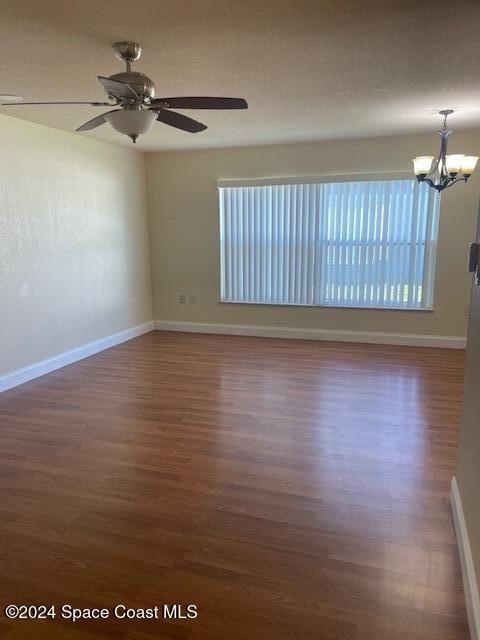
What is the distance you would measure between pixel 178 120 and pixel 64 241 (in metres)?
2.58

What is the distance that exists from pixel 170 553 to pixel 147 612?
1.00ft

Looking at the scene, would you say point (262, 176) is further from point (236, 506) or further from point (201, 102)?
point (236, 506)

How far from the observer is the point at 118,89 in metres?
2.13

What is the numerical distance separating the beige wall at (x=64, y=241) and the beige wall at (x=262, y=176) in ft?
1.14

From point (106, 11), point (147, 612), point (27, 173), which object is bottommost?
point (147, 612)

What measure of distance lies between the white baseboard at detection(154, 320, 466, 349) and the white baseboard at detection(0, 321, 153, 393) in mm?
615

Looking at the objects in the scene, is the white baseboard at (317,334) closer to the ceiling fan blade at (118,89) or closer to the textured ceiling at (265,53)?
the textured ceiling at (265,53)

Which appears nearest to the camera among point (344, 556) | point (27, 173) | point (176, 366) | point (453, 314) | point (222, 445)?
point (344, 556)

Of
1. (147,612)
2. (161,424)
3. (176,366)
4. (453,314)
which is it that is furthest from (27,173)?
(453,314)

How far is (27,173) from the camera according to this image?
422cm

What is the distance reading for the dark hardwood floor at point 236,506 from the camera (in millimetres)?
1672

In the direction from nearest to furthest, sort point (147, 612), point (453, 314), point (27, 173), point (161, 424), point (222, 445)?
point (147, 612), point (222, 445), point (161, 424), point (27, 173), point (453, 314)

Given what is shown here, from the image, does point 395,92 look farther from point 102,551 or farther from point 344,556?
point 102,551

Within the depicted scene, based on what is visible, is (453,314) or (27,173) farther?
(453,314)
